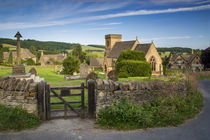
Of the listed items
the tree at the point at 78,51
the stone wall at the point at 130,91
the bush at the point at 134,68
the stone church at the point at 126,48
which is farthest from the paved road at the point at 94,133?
the tree at the point at 78,51

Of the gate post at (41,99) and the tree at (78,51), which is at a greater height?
the tree at (78,51)

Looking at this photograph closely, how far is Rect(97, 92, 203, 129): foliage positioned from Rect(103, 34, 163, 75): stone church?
107ft

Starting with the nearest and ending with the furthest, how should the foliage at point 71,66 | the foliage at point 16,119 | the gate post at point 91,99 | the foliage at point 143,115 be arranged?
the foliage at point 16,119 < the foliage at point 143,115 < the gate post at point 91,99 < the foliage at point 71,66

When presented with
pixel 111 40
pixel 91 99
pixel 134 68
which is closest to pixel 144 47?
pixel 111 40

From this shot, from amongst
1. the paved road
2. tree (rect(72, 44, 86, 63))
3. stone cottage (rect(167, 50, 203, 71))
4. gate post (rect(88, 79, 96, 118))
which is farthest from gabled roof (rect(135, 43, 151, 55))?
tree (rect(72, 44, 86, 63))

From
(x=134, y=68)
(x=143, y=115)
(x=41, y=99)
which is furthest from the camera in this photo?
(x=134, y=68)

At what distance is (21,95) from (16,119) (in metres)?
1.08

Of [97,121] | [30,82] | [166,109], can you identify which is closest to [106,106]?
[97,121]

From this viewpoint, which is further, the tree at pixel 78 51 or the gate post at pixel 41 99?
the tree at pixel 78 51

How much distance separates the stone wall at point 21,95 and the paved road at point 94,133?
1.12 metres

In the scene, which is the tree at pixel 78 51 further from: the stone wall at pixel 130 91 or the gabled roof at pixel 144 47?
the stone wall at pixel 130 91

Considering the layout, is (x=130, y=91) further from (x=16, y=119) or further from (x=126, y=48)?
(x=126, y=48)

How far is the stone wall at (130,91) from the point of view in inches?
332

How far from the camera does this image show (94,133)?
7324mm
